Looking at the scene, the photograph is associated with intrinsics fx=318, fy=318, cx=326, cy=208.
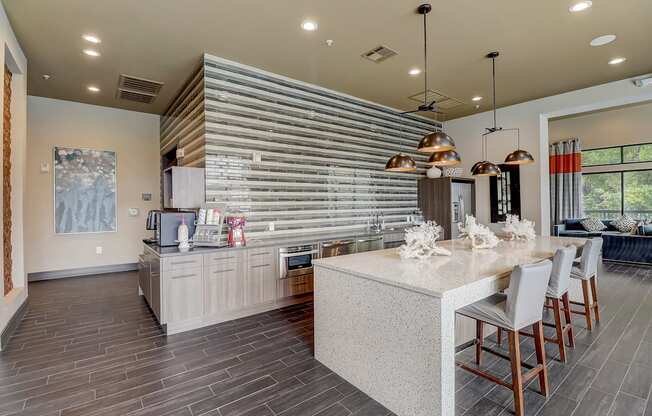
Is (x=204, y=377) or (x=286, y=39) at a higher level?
(x=286, y=39)

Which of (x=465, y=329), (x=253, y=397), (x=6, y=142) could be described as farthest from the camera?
(x=6, y=142)

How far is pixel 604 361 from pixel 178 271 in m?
3.93

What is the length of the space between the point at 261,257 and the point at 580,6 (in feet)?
13.8

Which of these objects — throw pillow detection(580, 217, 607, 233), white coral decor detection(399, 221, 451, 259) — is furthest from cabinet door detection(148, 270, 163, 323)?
throw pillow detection(580, 217, 607, 233)

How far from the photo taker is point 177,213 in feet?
12.3

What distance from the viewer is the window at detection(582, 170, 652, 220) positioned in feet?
26.4

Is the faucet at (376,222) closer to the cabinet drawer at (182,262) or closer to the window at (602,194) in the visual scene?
the cabinet drawer at (182,262)

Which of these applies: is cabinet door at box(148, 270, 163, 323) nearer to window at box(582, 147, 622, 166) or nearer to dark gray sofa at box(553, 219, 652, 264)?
dark gray sofa at box(553, 219, 652, 264)

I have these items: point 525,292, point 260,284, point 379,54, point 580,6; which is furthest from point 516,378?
point 379,54

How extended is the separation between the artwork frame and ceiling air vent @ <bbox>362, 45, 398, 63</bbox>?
5244mm

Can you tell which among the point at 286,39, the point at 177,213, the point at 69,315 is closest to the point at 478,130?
the point at 286,39

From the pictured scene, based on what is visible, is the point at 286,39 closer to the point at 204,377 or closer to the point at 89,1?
the point at 89,1

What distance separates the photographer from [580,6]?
10.1 ft

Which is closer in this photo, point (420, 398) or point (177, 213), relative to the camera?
point (420, 398)
